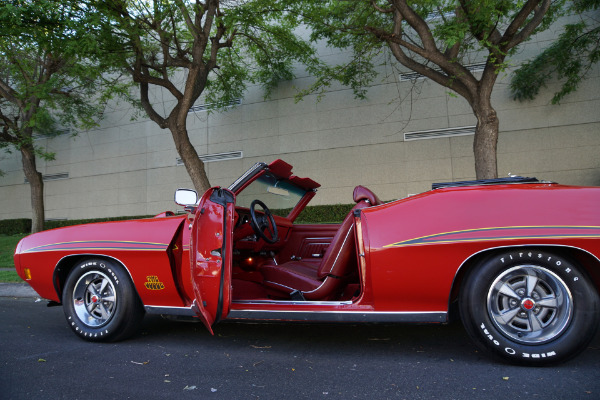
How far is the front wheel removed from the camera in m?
2.72

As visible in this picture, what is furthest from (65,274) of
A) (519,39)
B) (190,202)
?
(519,39)

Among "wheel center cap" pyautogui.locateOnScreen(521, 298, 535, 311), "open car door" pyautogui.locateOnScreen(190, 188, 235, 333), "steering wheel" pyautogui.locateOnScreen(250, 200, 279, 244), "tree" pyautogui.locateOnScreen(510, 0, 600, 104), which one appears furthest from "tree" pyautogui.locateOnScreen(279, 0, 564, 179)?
"open car door" pyautogui.locateOnScreen(190, 188, 235, 333)

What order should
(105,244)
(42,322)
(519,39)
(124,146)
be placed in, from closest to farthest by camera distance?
(105,244) < (42,322) < (519,39) < (124,146)

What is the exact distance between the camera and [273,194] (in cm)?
452

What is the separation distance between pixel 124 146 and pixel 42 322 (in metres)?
14.5

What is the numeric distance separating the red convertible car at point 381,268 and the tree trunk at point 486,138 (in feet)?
20.2

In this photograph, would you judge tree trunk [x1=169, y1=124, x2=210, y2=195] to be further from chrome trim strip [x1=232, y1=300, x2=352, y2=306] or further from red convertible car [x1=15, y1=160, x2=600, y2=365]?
chrome trim strip [x1=232, y1=300, x2=352, y2=306]

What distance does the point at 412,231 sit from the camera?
3.02 metres

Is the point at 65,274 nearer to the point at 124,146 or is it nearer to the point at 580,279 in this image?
the point at 580,279

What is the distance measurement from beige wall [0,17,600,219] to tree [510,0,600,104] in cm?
52

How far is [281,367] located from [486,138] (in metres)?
7.47

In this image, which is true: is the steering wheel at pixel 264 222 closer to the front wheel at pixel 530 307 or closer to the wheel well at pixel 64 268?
the wheel well at pixel 64 268

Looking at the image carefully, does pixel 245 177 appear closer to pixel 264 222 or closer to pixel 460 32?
pixel 264 222

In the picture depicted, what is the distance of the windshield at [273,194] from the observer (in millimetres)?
4082
